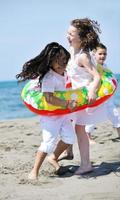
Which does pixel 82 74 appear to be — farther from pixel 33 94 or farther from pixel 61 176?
pixel 61 176

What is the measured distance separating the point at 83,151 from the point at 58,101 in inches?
27.8

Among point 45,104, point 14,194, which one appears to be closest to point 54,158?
point 45,104

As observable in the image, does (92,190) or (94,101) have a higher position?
(94,101)

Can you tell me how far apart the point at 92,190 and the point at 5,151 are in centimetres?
230

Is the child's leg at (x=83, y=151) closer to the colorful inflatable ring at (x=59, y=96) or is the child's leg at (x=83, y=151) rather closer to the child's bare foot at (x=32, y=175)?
the colorful inflatable ring at (x=59, y=96)

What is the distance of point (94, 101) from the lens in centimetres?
567

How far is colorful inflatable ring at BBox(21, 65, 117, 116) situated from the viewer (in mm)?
5543

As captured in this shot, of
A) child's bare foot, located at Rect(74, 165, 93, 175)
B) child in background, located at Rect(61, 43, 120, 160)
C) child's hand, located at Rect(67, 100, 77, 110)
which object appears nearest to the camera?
child's hand, located at Rect(67, 100, 77, 110)

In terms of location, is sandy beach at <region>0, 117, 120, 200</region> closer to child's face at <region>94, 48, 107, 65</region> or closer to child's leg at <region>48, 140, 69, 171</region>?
child's leg at <region>48, 140, 69, 171</region>

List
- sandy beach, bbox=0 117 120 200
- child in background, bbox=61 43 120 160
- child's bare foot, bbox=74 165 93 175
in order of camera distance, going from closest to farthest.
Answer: sandy beach, bbox=0 117 120 200 < child's bare foot, bbox=74 165 93 175 < child in background, bbox=61 43 120 160

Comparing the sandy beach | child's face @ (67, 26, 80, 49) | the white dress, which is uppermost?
child's face @ (67, 26, 80, 49)

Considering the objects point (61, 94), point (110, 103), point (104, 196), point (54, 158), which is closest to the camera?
point (104, 196)

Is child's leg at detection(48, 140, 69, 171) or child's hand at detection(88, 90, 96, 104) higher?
child's hand at detection(88, 90, 96, 104)

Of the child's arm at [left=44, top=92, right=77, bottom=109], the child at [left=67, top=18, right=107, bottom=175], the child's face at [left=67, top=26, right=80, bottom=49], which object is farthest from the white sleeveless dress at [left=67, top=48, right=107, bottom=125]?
the child's arm at [left=44, top=92, right=77, bottom=109]
